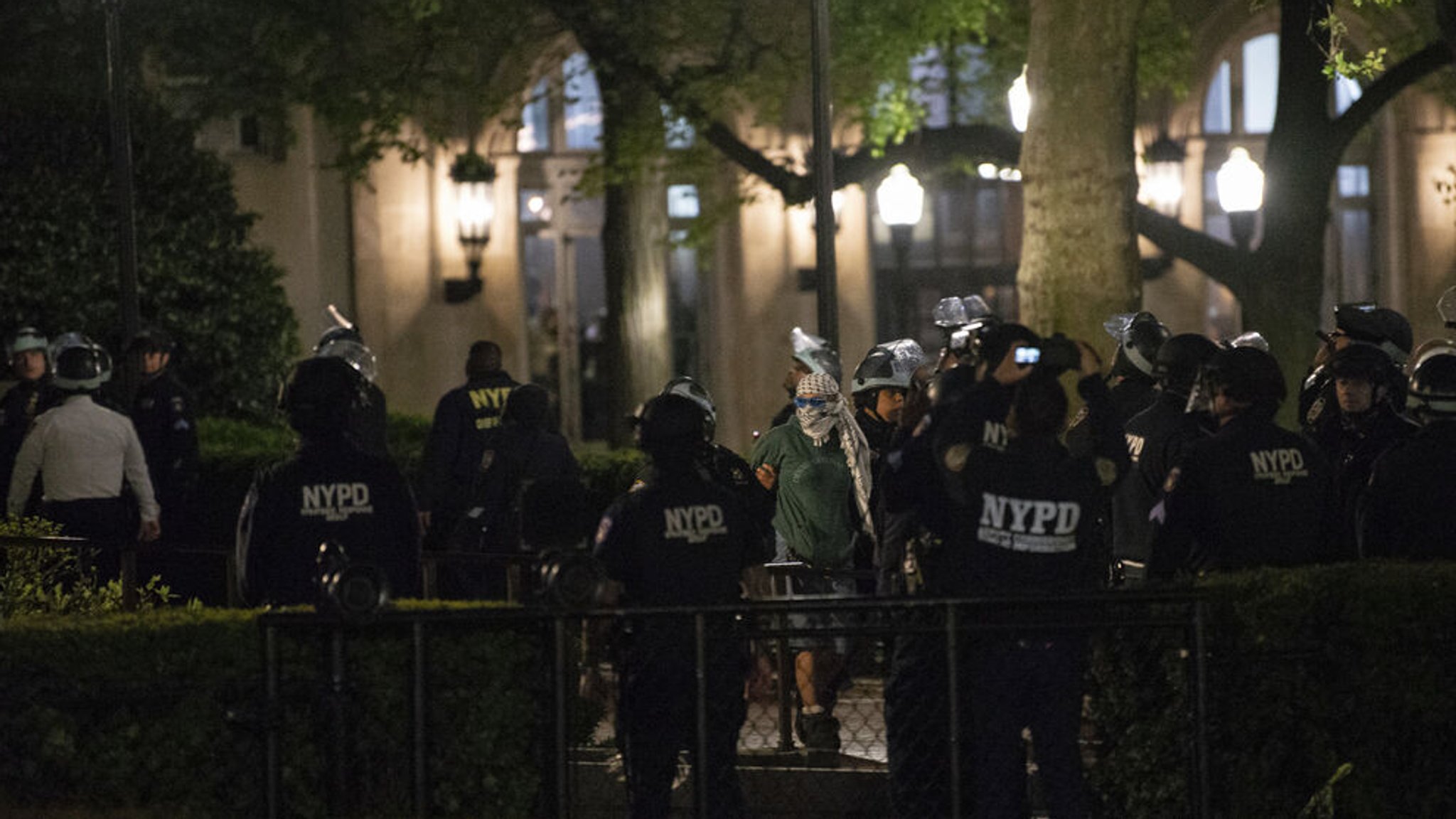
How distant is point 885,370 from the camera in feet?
35.5

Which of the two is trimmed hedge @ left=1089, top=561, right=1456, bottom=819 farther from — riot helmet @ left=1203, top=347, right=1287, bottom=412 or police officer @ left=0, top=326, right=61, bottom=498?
police officer @ left=0, top=326, right=61, bottom=498

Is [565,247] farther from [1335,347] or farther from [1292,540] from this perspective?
[1292,540]

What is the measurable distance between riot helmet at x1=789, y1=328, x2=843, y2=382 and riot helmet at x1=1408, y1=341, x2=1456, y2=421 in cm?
300

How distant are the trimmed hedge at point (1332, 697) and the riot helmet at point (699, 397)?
208cm

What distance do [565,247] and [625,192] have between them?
5.17 meters

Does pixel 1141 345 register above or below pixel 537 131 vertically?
below

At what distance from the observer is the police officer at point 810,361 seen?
11.0m

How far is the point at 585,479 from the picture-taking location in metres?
14.4

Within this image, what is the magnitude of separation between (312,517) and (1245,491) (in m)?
3.26

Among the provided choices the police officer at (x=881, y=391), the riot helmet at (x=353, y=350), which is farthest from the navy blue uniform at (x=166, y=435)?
the police officer at (x=881, y=391)

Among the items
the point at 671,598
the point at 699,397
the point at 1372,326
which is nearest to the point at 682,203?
the point at 1372,326

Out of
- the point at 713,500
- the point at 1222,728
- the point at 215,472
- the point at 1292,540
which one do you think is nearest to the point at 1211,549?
the point at 1292,540

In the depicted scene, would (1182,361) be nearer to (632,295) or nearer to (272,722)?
(272,722)

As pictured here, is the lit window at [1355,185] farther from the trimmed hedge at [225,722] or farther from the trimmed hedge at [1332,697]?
the trimmed hedge at [225,722]
